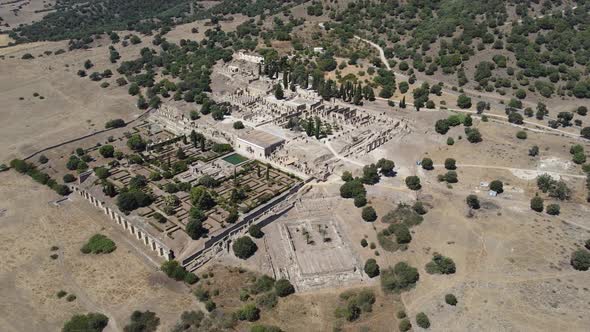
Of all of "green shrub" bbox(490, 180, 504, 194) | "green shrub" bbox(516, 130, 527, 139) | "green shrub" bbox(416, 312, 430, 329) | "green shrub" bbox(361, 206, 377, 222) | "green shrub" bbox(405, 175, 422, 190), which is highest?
"green shrub" bbox(516, 130, 527, 139)

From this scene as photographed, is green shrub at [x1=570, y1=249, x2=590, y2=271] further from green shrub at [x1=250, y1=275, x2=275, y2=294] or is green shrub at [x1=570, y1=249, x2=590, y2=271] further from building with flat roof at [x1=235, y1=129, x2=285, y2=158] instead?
building with flat roof at [x1=235, y1=129, x2=285, y2=158]

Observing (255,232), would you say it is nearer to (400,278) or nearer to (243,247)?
(243,247)

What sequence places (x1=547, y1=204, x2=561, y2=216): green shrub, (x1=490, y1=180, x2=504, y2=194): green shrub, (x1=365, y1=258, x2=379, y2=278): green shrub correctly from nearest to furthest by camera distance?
(x1=365, y1=258, x2=379, y2=278): green shrub, (x1=547, y1=204, x2=561, y2=216): green shrub, (x1=490, y1=180, x2=504, y2=194): green shrub

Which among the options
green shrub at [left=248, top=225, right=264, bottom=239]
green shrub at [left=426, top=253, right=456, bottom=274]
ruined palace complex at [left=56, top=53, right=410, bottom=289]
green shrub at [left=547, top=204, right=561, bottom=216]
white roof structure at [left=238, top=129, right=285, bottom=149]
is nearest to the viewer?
green shrub at [left=426, top=253, right=456, bottom=274]

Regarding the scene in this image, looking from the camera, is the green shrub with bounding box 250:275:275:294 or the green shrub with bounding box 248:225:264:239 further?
the green shrub with bounding box 248:225:264:239

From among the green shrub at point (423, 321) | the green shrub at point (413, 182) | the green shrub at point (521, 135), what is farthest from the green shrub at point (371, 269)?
the green shrub at point (521, 135)

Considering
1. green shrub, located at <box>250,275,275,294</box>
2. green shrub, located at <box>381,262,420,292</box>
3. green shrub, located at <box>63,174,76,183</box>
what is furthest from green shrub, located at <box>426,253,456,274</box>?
green shrub, located at <box>63,174,76,183</box>

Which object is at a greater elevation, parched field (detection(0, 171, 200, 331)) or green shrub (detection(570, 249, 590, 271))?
green shrub (detection(570, 249, 590, 271))
